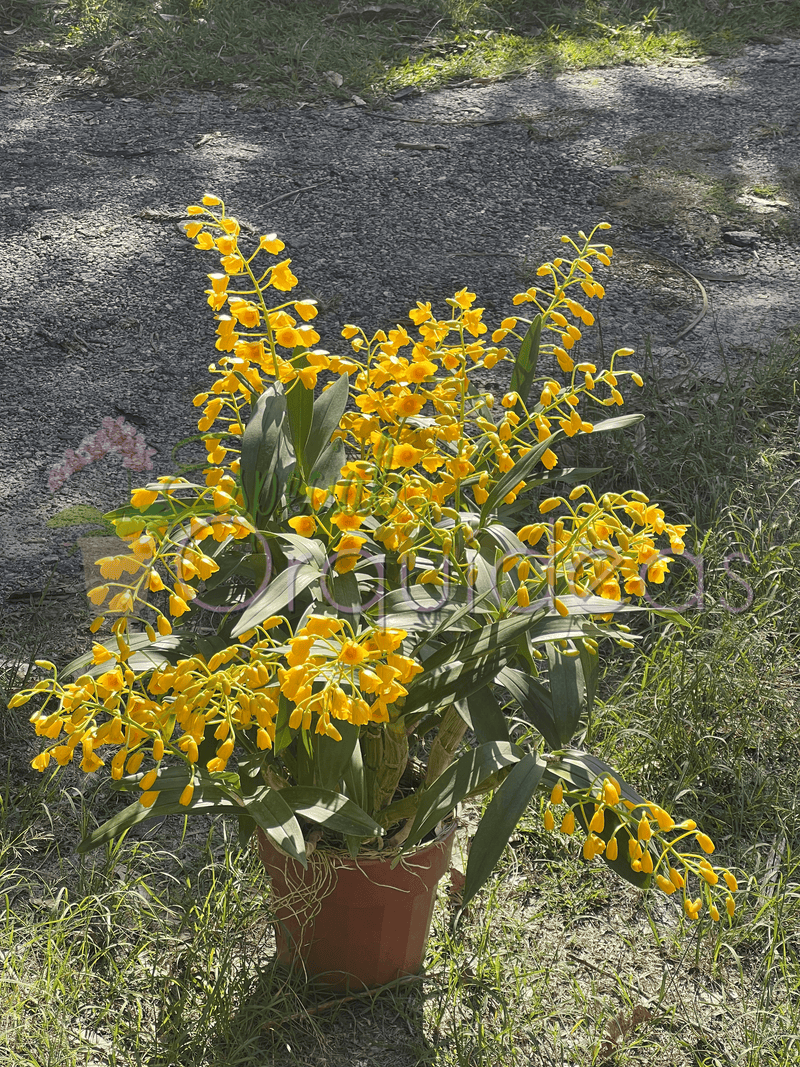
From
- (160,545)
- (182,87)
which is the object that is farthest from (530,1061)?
(182,87)

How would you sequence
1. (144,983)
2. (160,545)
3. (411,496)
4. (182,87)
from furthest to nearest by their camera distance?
(182,87) < (144,983) < (411,496) < (160,545)

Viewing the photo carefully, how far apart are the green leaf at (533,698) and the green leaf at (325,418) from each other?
0.44 metres

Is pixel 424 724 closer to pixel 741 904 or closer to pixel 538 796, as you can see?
pixel 538 796

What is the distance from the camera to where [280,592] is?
1270mm

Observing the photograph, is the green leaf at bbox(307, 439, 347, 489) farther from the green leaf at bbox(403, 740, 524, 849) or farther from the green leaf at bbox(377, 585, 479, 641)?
the green leaf at bbox(403, 740, 524, 849)

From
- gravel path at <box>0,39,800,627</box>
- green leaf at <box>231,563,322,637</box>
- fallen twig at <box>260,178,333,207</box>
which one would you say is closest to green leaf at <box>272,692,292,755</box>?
green leaf at <box>231,563,322,637</box>

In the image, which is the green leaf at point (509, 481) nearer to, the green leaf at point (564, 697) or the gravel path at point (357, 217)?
the green leaf at point (564, 697)

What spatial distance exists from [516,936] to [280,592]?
0.89 metres

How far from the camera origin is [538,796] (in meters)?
1.93

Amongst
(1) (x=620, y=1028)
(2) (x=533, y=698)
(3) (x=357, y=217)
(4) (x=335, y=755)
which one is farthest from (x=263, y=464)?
(3) (x=357, y=217)

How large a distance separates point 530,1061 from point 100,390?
7.37ft

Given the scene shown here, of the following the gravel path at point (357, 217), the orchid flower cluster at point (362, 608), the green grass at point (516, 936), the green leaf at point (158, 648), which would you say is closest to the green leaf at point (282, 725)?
the orchid flower cluster at point (362, 608)

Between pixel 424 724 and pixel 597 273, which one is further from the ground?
pixel 424 724

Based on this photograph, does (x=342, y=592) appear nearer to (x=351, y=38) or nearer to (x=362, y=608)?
A: (x=362, y=608)
